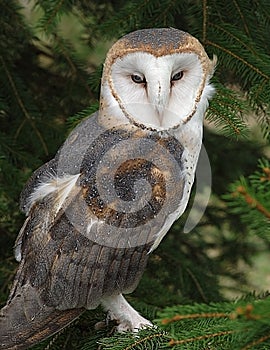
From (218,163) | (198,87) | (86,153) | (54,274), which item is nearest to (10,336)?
(54,274)

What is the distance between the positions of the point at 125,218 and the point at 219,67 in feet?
2.84

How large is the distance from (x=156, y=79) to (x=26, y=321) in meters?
0.89

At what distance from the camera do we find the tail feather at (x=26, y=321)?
7.78 feet

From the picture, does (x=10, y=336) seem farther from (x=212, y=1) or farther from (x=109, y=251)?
(x=212, y=1)

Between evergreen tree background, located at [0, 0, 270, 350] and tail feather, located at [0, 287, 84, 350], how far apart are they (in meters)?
0.20

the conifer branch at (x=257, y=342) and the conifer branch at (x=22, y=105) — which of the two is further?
the conifer branch at (x=22, y=105)

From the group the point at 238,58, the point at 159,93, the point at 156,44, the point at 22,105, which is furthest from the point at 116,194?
the point at 22,105

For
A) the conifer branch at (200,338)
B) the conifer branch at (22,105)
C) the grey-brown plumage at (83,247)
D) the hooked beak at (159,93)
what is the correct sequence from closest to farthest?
the conifer branch at (200,338) < the hooked beak at (159,93) < the grey-brown plumage at (83,247) < the conifer branch at (22,105)

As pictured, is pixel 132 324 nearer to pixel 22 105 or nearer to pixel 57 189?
pixel 57 189

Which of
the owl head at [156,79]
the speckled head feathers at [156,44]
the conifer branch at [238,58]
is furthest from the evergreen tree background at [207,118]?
the speckled head feathers at [156,44]

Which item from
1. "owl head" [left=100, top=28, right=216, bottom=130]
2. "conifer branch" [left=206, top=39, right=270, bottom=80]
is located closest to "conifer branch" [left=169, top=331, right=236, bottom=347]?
"owl head" [left=100, top=28, right=216, bottom=130]

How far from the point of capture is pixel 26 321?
2381mm

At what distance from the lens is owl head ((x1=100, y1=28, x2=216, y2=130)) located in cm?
229

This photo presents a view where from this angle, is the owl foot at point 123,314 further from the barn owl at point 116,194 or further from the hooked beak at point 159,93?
the hooked beak at point 159,93
